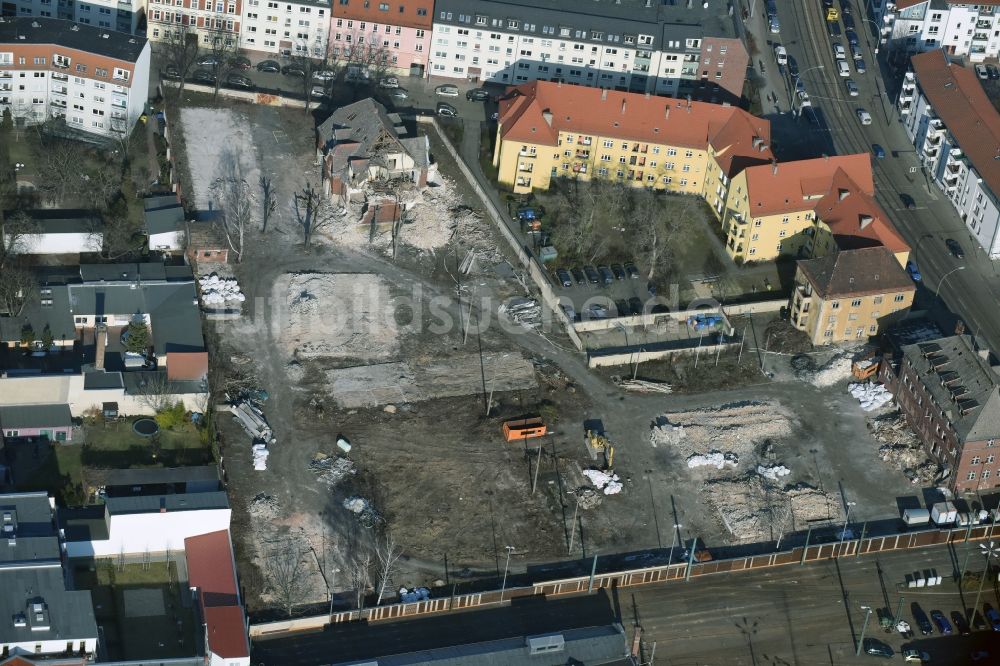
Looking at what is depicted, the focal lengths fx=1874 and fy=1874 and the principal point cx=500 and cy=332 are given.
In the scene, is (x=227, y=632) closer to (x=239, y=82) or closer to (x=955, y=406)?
(x=955, y=406)

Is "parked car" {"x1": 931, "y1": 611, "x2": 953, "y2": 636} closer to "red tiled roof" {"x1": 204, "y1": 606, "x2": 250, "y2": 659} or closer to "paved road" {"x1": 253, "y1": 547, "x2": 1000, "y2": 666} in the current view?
"paved road" {"x1": 253, "y1": 547, "x2": 1000, "y2": 666}

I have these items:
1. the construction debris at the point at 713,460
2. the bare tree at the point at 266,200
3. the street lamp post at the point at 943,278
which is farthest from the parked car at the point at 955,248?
the bare tree at the point at 266,200

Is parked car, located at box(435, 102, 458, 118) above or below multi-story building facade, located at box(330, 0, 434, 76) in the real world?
below

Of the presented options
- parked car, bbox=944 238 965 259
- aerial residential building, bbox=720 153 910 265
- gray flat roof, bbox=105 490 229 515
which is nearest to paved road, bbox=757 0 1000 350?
parked car, bbox=944 238 965 259

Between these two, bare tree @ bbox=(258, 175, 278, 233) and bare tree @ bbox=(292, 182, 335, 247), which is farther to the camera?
bare tree @ bbox=(258, 175, 278, 233)

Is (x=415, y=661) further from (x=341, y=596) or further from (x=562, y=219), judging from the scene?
(x=562, y=219)

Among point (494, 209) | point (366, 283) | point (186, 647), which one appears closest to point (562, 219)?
point (494, 209)

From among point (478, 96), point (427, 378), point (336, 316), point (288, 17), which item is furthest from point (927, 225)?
point (288, 17)
